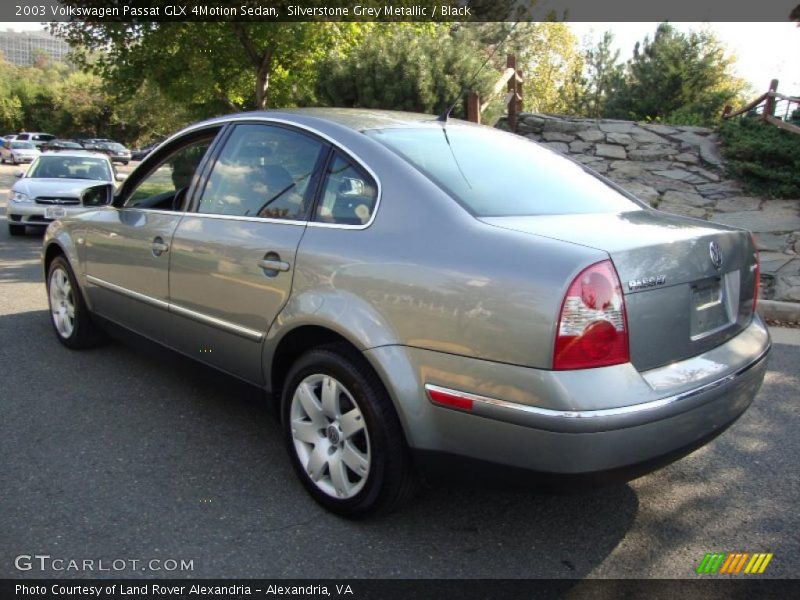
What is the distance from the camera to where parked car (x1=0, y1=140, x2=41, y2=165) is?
37.7 meters

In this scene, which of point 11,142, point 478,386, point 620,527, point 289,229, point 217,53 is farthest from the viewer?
point 11,142

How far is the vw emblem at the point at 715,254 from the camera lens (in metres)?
2.53

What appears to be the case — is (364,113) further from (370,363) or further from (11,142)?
(11,142)

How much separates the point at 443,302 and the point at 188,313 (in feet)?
5.51

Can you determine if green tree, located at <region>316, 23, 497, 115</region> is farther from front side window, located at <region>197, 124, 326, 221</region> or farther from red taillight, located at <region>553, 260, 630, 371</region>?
red taillight, located at <region>553, 260, 630, 371</region>

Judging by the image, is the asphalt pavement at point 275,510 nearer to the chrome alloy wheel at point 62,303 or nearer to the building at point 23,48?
the chrome alloy wheel at point 62,303

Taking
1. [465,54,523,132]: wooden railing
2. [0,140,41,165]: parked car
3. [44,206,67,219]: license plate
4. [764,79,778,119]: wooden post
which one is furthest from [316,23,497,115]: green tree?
[0,140,41,165]: parked car

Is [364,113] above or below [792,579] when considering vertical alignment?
above

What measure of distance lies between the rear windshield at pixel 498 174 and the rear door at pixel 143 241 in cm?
133

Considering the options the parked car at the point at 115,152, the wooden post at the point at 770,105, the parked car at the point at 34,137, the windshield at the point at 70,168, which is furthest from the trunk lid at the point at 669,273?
the parked car at the point at 34,137

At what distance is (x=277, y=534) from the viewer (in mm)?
2656

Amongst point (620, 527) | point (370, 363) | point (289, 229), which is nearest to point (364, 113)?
point (289, 229)

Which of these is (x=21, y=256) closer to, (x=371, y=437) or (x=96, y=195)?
(x=96, y=195)

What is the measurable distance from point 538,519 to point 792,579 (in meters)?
0.94
